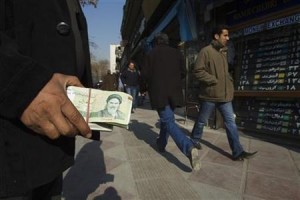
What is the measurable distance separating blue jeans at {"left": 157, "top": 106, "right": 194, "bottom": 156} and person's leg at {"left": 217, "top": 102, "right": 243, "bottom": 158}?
28.8 inches

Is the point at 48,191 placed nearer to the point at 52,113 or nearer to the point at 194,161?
the point at 52,113

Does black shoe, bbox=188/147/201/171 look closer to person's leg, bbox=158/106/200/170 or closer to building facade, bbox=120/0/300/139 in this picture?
person's leg, bbox=158/106/200/170

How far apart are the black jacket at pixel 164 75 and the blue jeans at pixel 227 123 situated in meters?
0.38

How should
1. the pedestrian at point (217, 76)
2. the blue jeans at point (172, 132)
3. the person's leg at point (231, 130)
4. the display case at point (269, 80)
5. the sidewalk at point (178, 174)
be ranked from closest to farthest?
1. the sidewalk at point (178, 174)
2. the blue jeans at point (172, 132)
3. the person's leg at point (231, 130)
4. the pedestrian at point (217, 76)
5. the display case at point (269, 80)

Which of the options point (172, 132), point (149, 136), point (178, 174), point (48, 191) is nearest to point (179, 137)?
point (172, 132)

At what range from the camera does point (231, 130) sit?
5.61 m

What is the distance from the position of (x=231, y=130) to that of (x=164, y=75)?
4.14 ft

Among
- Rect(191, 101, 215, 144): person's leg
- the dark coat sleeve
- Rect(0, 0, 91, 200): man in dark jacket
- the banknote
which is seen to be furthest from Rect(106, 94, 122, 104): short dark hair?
Rect(191, 101, 215, 144): person's leg

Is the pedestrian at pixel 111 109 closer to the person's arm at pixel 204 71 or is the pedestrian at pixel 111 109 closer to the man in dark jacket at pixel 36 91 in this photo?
the man in dark jacket at pixel 36 91

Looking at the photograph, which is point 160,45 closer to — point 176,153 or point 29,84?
point 176,153

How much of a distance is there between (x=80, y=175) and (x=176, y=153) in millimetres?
1747

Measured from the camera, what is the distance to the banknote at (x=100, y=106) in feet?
4.91

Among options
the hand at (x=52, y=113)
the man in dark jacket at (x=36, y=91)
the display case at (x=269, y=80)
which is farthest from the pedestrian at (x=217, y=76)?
the hand at (x=52, y=113)

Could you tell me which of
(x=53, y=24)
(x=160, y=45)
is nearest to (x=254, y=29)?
(x=160, y=45)
